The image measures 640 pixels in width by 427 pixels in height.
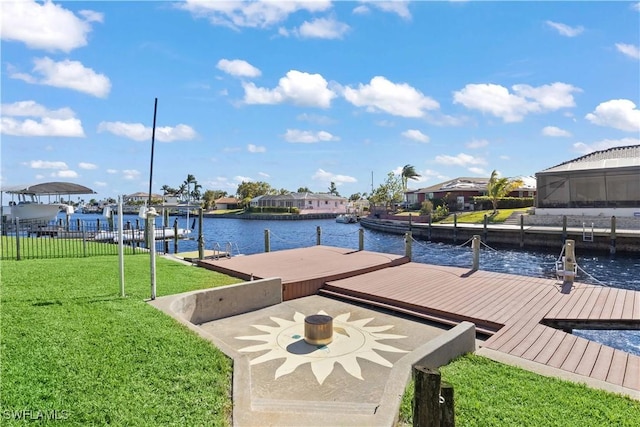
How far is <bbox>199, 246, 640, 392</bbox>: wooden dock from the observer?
18.1 feet

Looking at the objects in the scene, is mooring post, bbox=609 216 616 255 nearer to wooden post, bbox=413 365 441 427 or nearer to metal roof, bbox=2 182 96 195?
wooden post, bbox=413 365 441 427

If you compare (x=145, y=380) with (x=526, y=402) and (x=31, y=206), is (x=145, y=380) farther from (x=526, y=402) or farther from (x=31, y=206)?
(x=31, y=206)

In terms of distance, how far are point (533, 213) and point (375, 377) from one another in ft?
113

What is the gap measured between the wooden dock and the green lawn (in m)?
1.28

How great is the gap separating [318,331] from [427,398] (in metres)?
3.59

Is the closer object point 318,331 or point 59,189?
point 318,331

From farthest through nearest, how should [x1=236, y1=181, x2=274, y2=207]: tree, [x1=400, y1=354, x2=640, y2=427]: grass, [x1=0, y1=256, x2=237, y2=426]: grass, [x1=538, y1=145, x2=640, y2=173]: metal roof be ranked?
[x1=236, y1=181, x2=274, y2=207]: tree → [x1=538, y1=145, x2=640, y2=173]: metal roof → [x1=400, y1=354, x2=640, y2=427]: grass → [x1=0, y1=256, x2=237, y2=426]: grass

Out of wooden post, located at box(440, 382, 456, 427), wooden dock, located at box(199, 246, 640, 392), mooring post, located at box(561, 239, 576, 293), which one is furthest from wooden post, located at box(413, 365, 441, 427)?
mooring post, located at box(561, 239, 576, 293)

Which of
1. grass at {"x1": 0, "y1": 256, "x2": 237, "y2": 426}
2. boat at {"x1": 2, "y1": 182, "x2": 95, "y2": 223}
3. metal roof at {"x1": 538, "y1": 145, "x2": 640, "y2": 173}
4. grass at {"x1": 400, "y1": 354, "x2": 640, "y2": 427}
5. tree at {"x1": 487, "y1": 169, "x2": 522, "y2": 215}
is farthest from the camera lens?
tree at {"x1": 487, "y1": 169, "x2": 522, "y2": 215}

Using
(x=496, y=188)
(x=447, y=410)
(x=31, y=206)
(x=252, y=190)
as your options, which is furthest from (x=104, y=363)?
(x=252, y=190)

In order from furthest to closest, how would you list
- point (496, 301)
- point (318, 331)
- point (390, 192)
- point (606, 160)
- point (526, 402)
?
point (390, 192) → point (606, 160) → point (496, 301) → point (318, 331) → point (526, 402)

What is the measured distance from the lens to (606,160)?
31.1m

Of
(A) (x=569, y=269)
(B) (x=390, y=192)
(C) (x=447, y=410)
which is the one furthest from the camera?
(B) (x=390, y=192)

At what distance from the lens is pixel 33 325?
5.08m
